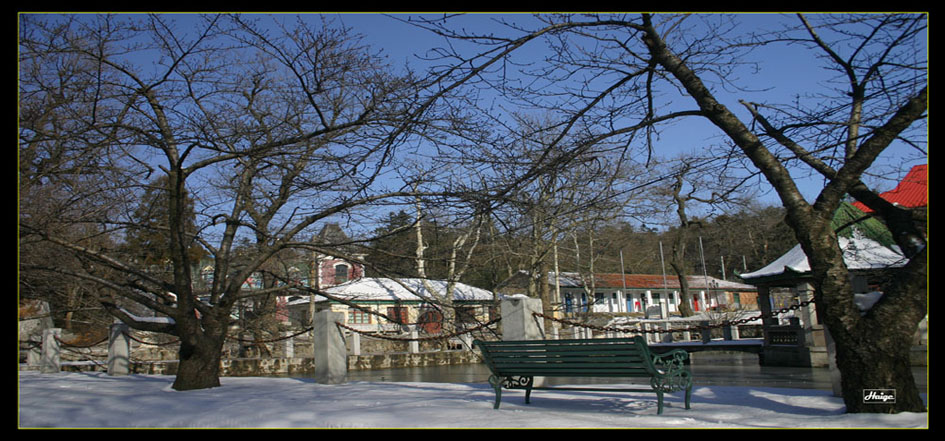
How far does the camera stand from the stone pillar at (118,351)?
1265 cm

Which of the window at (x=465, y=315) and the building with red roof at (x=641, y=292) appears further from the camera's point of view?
the building with red roof at (x=641, y=292)

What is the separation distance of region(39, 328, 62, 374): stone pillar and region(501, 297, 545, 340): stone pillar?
31.8ft

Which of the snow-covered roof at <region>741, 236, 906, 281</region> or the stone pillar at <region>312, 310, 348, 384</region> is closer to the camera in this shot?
the stone pillar at <region>312, 310, 348, 384</region>

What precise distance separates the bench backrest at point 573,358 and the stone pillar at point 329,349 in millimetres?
3584

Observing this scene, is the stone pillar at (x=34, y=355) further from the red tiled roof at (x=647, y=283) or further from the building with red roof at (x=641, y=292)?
the red tiled roof at (x=647, y=283)

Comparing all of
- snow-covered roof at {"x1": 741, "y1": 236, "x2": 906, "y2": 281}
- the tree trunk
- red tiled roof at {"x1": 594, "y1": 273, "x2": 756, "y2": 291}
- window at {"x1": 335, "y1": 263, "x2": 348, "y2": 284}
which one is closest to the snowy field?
the tree trunk

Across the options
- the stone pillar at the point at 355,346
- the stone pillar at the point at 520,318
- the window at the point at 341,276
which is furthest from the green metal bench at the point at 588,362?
the stone pillar at the point at 355,346

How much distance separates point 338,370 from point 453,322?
78.7 inches

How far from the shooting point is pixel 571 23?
678cm

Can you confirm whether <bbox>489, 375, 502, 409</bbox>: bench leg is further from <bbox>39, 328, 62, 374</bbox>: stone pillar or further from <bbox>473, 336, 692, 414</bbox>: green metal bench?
<bbox>39, 328, 62, 374</bbox>: stone pillar

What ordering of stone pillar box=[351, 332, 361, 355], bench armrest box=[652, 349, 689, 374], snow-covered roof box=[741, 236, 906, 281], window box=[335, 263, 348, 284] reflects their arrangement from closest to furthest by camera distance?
1. bench armrest box=[652, 349, 689, 374]
2. window box=[335, 263, 348, 284]
3. snow-covered roof box=[741, 236, 906, 281]
4. stone pillar box=[351, 332, 361, 355]

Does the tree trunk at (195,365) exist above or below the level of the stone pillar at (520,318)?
below

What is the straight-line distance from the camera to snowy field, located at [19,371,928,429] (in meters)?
5.52

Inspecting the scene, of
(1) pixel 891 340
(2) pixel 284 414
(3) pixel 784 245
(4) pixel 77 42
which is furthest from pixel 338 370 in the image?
(3) pixel 784 245
